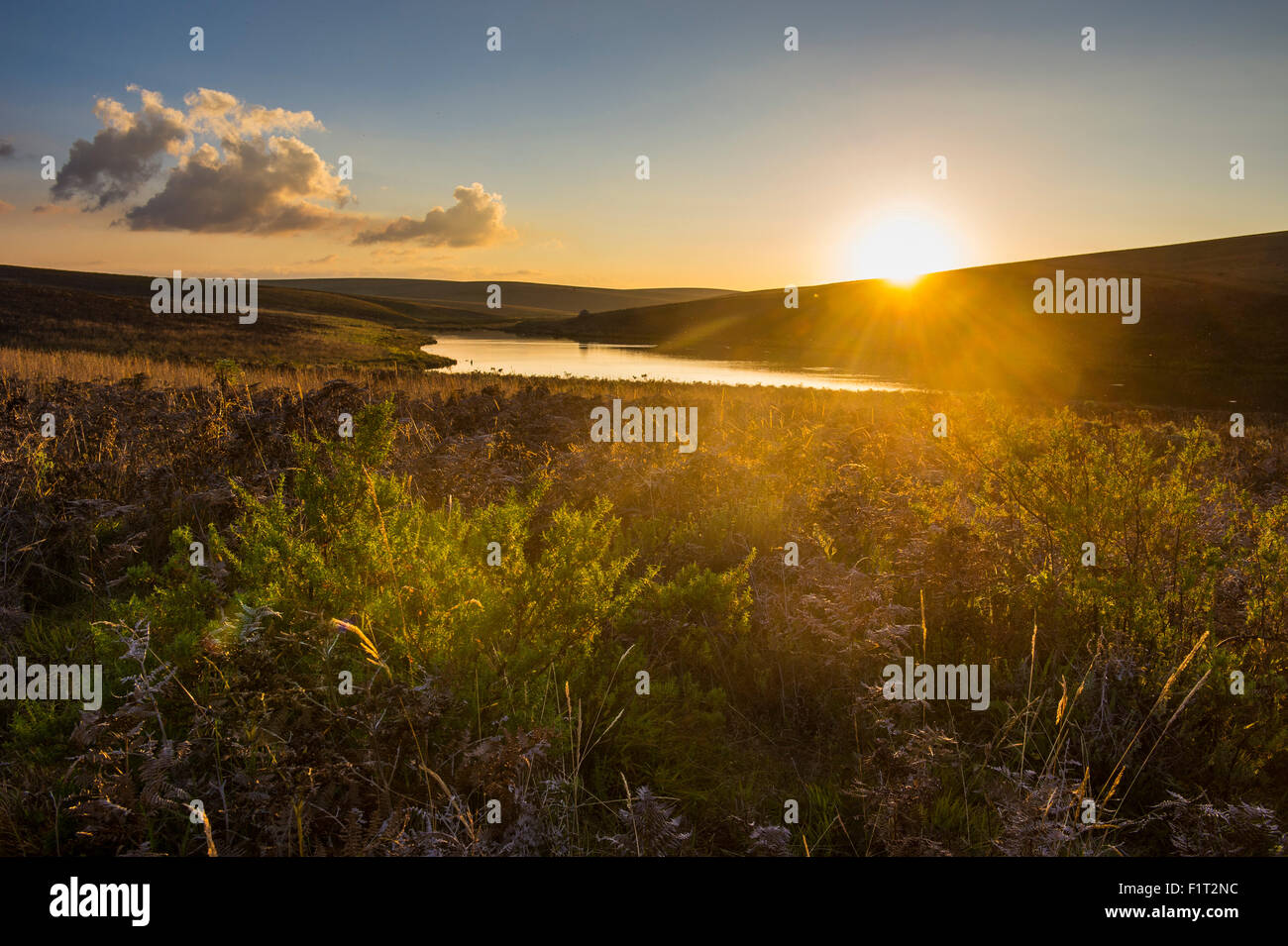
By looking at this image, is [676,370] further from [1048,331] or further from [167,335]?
[167,335]

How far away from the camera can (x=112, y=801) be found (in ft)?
8.56

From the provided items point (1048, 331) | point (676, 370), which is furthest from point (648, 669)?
point (1048, 331)

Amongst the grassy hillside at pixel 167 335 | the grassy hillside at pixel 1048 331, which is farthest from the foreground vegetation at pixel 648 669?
the grassy hillside at pixel 1048 331

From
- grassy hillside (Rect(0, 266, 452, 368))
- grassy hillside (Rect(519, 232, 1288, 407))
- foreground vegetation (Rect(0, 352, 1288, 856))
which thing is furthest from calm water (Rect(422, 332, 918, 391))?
foreground vegetation (Rect(0, 352, 1288, 856))

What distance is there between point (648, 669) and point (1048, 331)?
176ft

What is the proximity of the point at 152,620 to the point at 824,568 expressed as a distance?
13.4 feet

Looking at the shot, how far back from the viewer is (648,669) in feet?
13.5

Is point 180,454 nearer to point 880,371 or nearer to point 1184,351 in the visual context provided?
point 880,371

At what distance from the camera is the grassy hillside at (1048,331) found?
34125 mm

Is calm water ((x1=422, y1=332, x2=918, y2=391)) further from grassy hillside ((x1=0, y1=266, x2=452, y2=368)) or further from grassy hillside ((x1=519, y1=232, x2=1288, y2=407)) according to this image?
grassy hillside ((x1=0, y1=266, x2=452, y2=368))

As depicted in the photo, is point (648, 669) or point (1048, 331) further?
point (1048, 331)

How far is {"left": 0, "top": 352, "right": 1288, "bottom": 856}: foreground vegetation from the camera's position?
2727 millimetres

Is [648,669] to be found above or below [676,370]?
below

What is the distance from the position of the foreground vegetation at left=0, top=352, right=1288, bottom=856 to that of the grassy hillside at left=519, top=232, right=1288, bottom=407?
89.9ft
